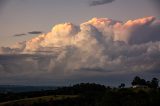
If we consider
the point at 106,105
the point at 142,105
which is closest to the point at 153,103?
the point at 142,105

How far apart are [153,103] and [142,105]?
16.8ft

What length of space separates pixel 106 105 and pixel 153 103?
21468mm

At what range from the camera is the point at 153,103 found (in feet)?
650

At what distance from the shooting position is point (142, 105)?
200m

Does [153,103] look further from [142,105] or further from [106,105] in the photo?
[106,105]

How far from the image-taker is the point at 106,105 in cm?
19888

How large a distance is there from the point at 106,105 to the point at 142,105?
16.6 meters
